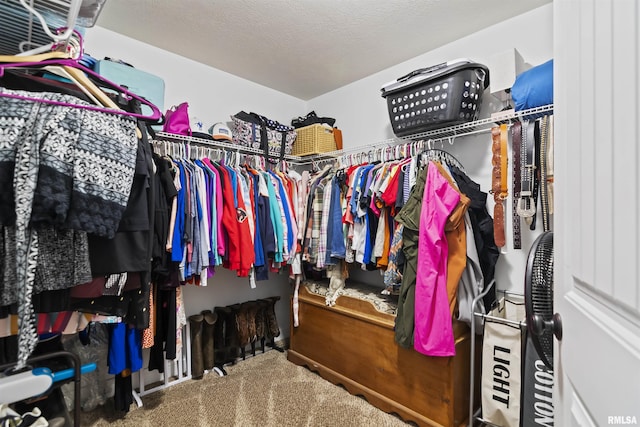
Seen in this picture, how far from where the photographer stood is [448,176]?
5.93 feet

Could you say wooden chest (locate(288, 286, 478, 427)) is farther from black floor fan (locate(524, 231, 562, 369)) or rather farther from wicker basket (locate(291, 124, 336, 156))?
wicker basket (locate(291, 124, 336, 156))

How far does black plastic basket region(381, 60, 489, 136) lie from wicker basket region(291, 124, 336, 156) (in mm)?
770

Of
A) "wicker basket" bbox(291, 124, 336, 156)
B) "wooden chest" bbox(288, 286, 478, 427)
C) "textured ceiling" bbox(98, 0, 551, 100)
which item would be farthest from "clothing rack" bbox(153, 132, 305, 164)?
"wooden chest" bbox(288, 286, 478, 427)

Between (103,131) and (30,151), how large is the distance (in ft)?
0.64

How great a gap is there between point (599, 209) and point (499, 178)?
1458 mm

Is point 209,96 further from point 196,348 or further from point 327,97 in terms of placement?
point 196,348

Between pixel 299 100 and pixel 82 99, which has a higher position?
pixel 299 100

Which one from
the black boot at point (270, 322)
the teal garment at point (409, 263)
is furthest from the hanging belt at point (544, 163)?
the black boot at point (270, 322)

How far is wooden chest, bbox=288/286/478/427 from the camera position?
66.9 inches

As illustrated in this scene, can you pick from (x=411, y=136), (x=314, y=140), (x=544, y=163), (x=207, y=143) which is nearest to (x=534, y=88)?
(x=544, y=163)

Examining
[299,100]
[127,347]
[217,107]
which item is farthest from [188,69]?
[127,347]

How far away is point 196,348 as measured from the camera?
91.4 inches

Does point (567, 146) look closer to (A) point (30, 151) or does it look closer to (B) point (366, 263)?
(A) point (30, 151)

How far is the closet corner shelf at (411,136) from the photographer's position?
5.50ft
